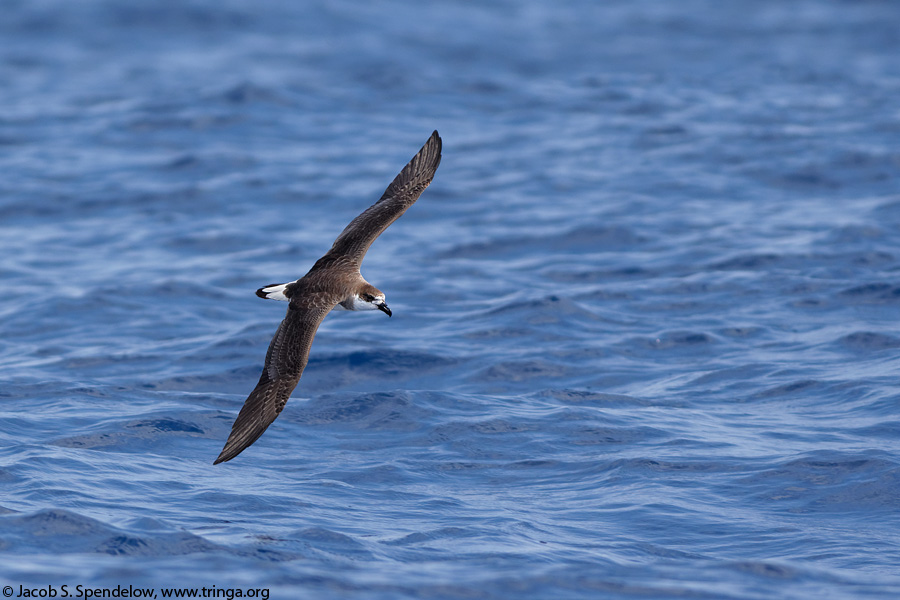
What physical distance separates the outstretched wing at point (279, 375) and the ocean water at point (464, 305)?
2.54 feet

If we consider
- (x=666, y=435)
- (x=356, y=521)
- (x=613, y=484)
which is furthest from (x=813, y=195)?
(x=356, y=521)

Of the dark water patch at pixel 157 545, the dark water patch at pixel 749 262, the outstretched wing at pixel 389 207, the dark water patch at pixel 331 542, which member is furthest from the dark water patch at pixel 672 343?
the dark water patch at pixel 157 545

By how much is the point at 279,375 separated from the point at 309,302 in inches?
32.8

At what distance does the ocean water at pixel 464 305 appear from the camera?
9.66m

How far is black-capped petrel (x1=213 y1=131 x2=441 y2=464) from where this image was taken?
33.4 ft

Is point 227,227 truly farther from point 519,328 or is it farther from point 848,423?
point 848,423

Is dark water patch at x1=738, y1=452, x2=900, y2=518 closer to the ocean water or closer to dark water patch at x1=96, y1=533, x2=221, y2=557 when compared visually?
the ocean water

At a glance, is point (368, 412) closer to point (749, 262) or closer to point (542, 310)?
point (542, 310)

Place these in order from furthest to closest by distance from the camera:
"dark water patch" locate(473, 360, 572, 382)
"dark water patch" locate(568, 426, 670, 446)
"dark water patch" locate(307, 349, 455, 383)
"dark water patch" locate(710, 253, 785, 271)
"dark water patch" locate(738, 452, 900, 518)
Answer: "dark water patch" locate(710, 253, 785, 271), "dark water patch" locate(307, 349, 455, 383), "dark water patch" locate(473, 360, 572, 382), "dark water patch" locate(568, 426, 670, 446), "dark water patch" locate(738, 452, 900, 518)

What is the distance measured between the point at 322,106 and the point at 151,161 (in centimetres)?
478

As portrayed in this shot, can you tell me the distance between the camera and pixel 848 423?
12.3 m

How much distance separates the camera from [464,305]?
1600cm

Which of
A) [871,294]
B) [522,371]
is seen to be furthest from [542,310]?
[871,294]

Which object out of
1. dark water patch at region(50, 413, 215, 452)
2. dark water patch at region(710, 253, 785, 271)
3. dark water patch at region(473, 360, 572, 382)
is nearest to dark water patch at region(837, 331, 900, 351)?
dark water patch at region(710, 253, 785, 271)
